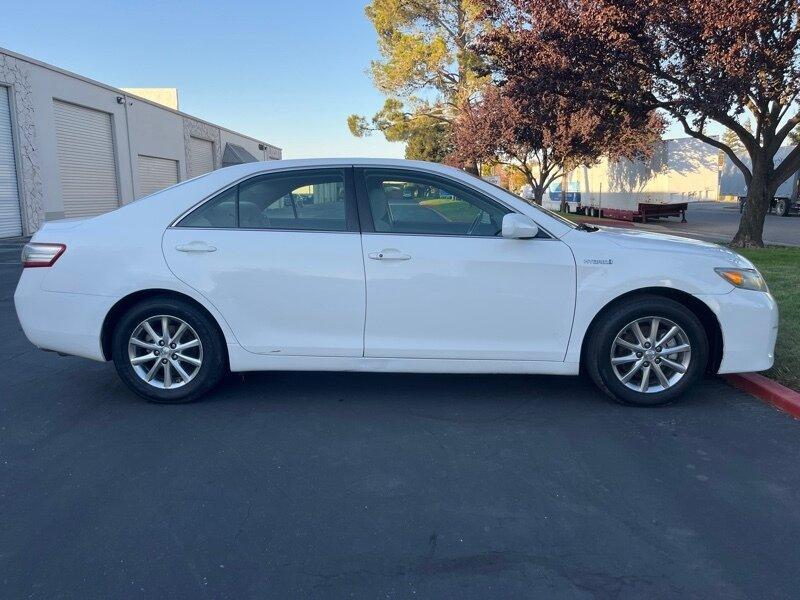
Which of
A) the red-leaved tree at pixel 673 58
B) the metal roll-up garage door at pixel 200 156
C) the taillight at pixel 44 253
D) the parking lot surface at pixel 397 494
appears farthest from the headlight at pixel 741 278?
the metal roll-up garage door at pixel 200 156

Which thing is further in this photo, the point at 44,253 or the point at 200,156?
the point at 200,156

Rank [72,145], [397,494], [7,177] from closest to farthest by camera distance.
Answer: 1. [397,494]
2. [7,177]
3. [72,145]

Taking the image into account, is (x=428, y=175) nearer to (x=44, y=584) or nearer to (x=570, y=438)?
(x=570, y=438)

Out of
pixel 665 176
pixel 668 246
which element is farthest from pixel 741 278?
pixel 665 176

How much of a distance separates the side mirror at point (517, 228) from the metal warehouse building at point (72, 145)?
19.5 m

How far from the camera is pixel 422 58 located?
31.5 metres

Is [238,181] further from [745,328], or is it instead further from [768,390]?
[768,390]

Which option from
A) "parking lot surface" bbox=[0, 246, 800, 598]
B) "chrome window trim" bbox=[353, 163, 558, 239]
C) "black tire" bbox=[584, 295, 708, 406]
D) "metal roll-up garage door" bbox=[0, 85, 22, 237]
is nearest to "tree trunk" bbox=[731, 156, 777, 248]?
"parking lot surface" bbox=[0, 246, 800, 598]

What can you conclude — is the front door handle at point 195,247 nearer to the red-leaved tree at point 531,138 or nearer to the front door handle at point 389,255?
the front door handle at point 389,255

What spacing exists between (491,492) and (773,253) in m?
11.0

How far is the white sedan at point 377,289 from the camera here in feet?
13.7

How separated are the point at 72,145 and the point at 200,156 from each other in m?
14.2

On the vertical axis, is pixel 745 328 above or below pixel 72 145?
below

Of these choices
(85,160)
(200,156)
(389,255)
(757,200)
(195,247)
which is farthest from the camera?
(200,156)
